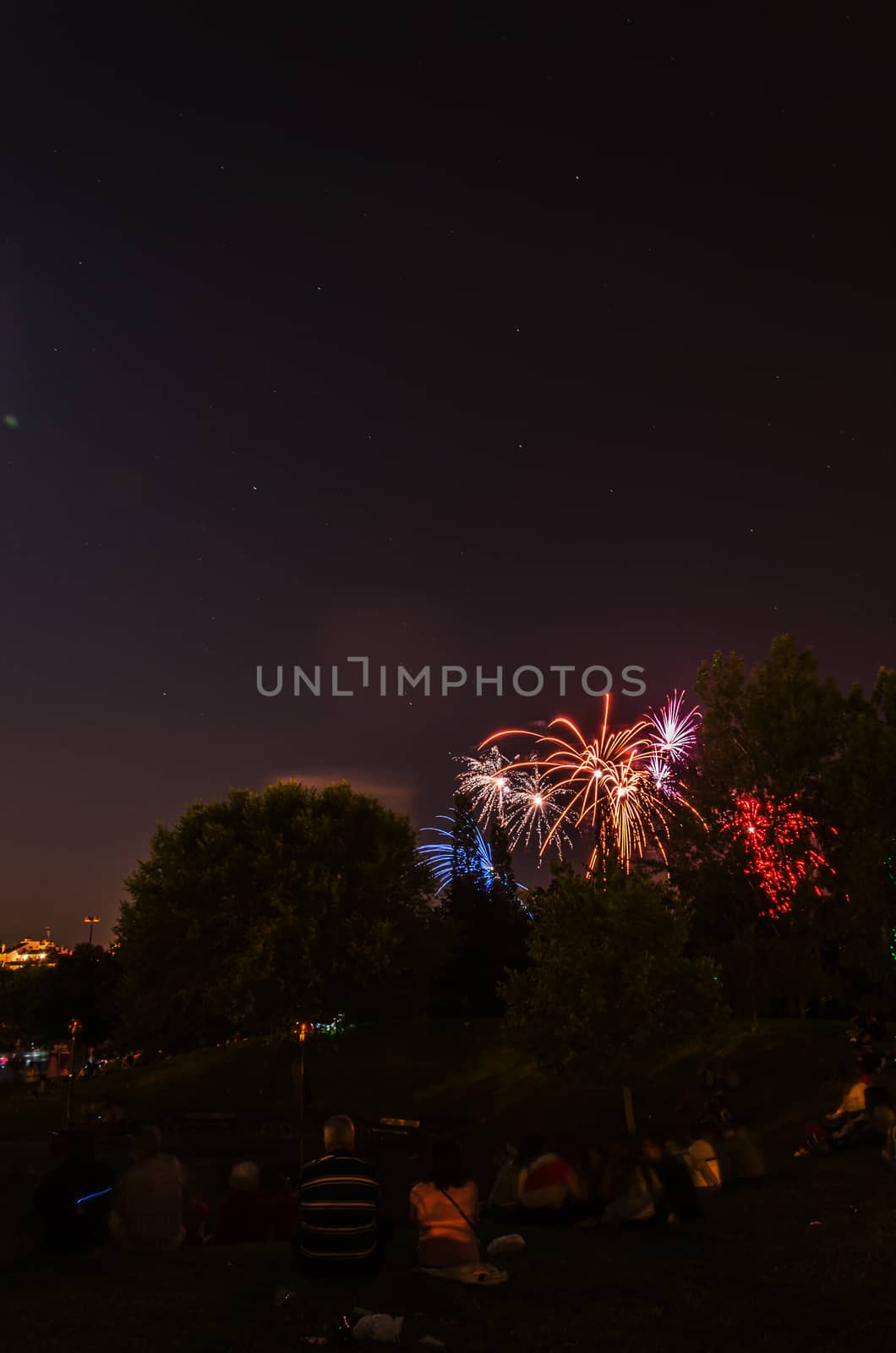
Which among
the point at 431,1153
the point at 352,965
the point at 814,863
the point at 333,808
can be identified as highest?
the point at 333,808

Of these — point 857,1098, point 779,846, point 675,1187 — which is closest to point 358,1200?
point 675,1187

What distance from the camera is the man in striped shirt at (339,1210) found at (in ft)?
31.9

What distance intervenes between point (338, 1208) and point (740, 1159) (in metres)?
10.1

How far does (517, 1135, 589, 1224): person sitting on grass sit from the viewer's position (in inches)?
549

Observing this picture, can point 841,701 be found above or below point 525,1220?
above

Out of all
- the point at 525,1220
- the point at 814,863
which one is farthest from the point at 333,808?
the point at 525,1220

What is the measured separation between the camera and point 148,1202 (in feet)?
38.0

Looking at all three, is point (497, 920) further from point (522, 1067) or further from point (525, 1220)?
point (525, 1220)

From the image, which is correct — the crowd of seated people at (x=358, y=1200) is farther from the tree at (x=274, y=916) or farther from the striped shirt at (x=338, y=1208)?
the tree at (x=274, y=916)

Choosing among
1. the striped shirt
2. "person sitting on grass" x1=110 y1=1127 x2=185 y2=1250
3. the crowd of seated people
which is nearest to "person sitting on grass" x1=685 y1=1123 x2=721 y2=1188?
the crowd of seated people

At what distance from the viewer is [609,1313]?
9.25 meters

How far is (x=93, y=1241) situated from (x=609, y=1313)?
17.8 feet

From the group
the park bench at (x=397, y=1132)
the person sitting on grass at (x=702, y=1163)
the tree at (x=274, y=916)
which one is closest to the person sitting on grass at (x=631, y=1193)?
the person sitting on grass at (x=702, y=1163)

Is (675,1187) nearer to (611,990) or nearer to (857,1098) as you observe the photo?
(857,1098)
